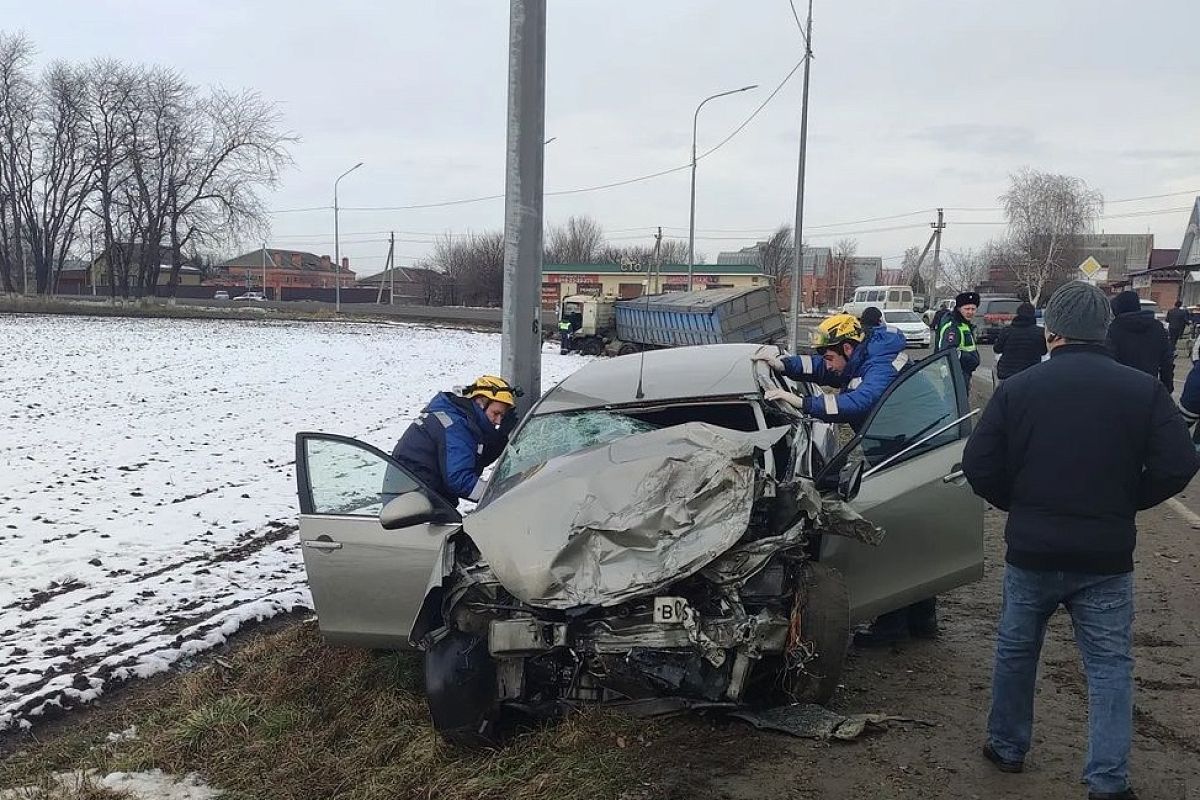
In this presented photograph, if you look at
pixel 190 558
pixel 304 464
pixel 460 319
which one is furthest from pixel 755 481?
pixel 460 319

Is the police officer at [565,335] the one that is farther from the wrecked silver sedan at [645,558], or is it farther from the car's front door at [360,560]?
the car's front door at [360,560]

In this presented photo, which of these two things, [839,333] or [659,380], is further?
[839,333]

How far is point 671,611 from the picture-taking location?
3408mm

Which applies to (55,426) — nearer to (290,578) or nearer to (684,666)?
(290,578)

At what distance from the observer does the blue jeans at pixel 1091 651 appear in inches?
124

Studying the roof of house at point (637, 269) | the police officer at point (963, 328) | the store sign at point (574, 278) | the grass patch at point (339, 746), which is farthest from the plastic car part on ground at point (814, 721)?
the store sign at point (574, 278)

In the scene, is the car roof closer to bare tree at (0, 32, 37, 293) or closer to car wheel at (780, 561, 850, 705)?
car wheel at (780, 561, 850, 705)

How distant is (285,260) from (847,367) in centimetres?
11917

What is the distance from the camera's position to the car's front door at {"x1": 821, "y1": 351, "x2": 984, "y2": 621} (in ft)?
14.2

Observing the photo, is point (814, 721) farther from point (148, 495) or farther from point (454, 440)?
point (148, 495)

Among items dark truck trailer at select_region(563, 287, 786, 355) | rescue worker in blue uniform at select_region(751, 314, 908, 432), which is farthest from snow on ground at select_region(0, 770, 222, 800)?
dark truck trailer at select_region(563, 287, 786, 355)

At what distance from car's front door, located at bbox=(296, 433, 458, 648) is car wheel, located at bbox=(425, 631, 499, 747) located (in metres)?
0.54

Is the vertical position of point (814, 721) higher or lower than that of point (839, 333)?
lower

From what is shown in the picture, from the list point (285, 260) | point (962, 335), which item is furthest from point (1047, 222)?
point (285, 260)
